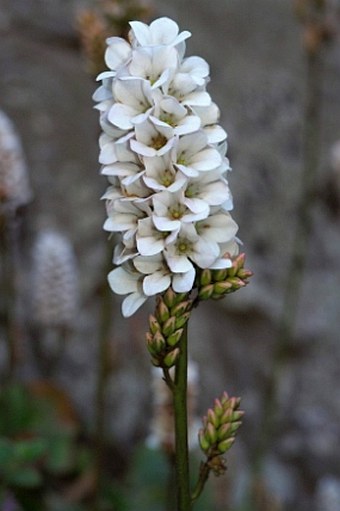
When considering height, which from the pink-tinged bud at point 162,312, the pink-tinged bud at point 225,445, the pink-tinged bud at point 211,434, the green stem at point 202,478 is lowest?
the green stem at point 202,478

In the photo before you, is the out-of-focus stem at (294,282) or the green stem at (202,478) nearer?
the green stem at (202,478)

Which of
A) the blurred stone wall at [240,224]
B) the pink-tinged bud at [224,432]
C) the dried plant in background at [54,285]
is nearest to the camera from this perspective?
the pink-tinged bud at [224,432]

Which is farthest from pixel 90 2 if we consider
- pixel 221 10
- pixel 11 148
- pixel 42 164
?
pixel 11 148

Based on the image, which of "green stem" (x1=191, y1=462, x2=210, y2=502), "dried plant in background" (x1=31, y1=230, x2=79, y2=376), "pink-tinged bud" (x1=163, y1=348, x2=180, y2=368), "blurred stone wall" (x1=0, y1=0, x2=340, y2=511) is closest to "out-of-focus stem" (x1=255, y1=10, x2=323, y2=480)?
"blurred stone wall" (x1=0, y1=0, x2=340, y2=511)

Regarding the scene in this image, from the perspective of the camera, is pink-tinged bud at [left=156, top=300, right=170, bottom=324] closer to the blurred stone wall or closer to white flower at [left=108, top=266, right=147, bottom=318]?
white flower at [left=108, top=266, right=147, bottom=318]

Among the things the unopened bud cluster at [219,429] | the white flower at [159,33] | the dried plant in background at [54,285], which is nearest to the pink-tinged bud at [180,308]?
the unopened bud cluster at [219,429]

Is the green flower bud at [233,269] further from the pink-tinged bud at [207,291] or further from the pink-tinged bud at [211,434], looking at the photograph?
the pink-tinged bud at [211,434]
